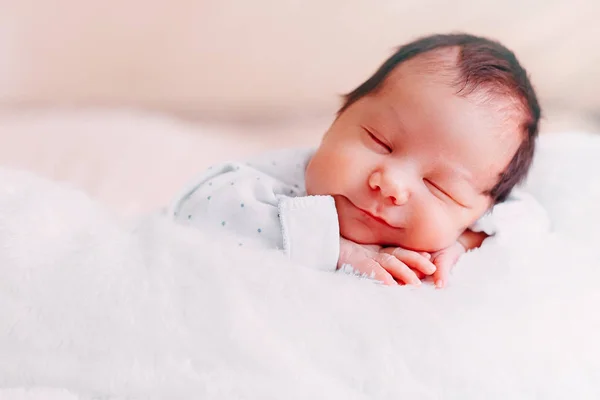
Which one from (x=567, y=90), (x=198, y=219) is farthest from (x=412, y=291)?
(x=567, y=90)

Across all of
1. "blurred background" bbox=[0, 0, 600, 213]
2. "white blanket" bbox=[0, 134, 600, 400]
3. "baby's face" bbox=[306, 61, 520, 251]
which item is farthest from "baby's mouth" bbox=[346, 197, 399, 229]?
"blurred background" bbox=[0, 0, 600, 213]

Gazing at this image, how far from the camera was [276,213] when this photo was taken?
849 mm

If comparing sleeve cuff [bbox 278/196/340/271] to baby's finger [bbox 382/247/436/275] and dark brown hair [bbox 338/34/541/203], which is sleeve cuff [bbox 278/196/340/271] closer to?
baby's finger [bbox 382/247/436/275]

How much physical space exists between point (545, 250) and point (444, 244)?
128 mm

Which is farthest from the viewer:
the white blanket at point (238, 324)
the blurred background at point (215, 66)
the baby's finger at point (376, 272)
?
the blurred background at point (215, 66)

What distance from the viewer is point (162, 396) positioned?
1.77 ft

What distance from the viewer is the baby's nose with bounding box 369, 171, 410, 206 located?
79 cm

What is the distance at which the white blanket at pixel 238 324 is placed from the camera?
558 mm

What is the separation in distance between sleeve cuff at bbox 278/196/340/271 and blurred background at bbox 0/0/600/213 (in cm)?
46

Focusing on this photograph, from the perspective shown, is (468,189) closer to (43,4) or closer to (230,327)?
(230,327)

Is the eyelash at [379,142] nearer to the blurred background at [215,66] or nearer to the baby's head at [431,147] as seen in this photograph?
the baby's head at [431,147]

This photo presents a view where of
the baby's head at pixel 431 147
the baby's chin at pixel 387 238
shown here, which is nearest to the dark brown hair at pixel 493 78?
the baby's head at pixel 431 147

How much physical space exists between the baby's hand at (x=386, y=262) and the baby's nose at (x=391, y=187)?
0.07 metres

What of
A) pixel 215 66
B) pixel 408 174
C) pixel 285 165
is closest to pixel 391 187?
pixel 408 174
